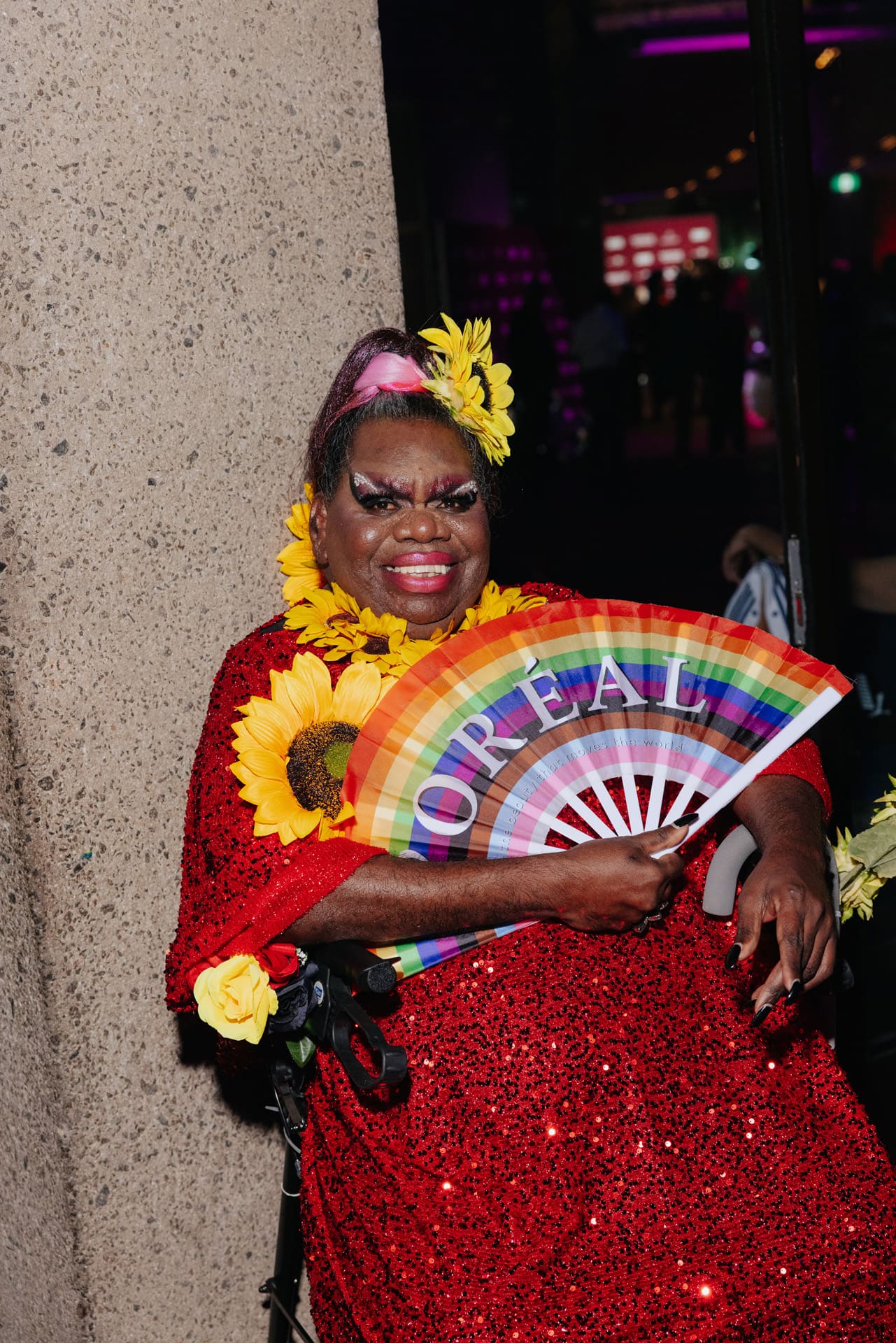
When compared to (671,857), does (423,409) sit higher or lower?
higher

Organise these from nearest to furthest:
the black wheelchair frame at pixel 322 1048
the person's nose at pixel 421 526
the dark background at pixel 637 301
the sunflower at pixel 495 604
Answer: the black wheelchair frame at pixel 322 1048 → the person's nose at pixel 421 526 → the sunflower at pixel 495 604 → the dark background at pixel 637 301

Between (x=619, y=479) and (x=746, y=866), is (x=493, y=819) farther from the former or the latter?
(x=619, y=479)

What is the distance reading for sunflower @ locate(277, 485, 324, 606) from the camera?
216 cm

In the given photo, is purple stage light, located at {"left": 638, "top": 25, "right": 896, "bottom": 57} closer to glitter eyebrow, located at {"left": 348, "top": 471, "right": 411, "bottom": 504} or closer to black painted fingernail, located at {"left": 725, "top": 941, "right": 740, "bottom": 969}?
glitter eyebrow, located at {"left": 348, "top": 471, "right": 411, "bottom": 504}

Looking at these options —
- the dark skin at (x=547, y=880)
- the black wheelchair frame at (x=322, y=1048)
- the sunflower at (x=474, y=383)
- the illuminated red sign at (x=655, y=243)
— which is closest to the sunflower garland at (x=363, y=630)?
the dark skin at (x=547, y=880)

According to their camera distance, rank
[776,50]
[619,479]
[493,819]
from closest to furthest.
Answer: [493,819], [776,50], [619,479]

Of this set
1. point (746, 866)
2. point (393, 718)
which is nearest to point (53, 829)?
point (393, 718)

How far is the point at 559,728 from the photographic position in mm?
1812

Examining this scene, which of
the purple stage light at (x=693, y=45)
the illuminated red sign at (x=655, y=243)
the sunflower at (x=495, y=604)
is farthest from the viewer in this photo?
the illuminated red sign at (x=655, y=243)

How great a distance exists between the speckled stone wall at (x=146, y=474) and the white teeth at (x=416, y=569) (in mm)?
399

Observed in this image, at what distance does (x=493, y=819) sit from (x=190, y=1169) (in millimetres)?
936

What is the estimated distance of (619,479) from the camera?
11.8m

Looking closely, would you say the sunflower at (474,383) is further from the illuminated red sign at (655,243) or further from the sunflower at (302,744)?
the illuminated red sign at (655,243)

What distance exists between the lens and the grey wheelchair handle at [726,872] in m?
1.79
